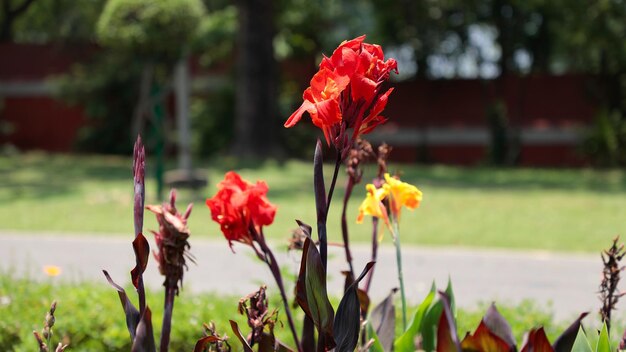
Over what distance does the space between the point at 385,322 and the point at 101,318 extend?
5.55 feet

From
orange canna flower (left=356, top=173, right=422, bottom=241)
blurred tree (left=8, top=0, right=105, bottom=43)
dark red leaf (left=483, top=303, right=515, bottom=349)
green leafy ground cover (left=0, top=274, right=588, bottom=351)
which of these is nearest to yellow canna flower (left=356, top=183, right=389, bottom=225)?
orange canna flower (left=356, top=173, right=422, bottom=241)

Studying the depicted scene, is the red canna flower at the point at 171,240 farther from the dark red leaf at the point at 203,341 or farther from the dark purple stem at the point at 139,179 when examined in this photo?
the dark red leaf at the point at 203,341

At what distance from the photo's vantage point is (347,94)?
1667mm

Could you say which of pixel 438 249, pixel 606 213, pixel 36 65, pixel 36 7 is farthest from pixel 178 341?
pixel 36 7

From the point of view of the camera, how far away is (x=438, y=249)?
8586 mm

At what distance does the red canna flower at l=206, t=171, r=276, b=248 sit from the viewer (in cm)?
204

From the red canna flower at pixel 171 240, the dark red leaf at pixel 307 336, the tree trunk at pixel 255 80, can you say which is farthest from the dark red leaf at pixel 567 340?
the tree trunk at pixel 255 80

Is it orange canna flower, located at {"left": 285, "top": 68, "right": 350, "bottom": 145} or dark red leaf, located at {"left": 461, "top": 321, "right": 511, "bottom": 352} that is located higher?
orange canna flower, located at {"left": 285, "top": 68, "right": 350, "bottom": 145}

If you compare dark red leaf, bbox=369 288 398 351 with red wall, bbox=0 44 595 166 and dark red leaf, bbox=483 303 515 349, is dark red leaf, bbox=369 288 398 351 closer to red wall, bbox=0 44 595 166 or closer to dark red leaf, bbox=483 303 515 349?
dark red leaf, bbox=483 303 515 349

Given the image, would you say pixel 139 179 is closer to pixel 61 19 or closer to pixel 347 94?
pixel 347 94

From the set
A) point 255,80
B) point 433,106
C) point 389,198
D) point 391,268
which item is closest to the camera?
point 389,198

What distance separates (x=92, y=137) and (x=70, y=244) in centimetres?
1249

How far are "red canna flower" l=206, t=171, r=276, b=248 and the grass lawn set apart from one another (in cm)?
690

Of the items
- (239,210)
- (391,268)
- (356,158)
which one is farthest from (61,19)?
(239,210)
